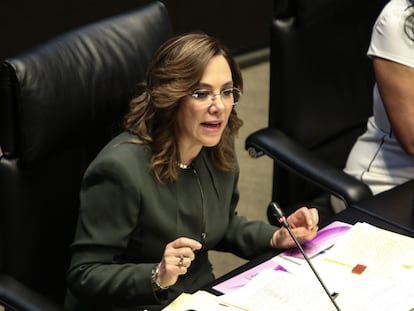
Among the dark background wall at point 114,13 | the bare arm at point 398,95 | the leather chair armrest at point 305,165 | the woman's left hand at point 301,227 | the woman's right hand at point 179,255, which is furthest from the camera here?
the dark background wall at point 114,13

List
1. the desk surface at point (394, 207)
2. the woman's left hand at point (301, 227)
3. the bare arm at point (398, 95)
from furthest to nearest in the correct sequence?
the bare arm at point (398, 95) < the desk surface at point (394, 207) < the woman's left hand at point (301, 227)

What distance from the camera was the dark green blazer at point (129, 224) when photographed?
5.77ft

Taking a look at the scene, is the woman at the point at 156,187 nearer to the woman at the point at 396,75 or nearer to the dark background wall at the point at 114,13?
the woman at the point at 396,75

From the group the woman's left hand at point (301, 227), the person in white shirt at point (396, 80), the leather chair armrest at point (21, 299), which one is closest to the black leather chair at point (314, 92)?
the person in white shirt at point (396, 80)

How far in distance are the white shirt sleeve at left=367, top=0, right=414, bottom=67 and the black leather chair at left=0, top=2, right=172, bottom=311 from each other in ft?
2.03

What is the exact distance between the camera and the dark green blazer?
1.76 m

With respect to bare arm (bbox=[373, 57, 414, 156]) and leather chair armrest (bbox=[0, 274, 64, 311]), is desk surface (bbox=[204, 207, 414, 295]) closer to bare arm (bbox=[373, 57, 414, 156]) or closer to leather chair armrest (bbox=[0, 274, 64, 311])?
bare arm (bbox=[373, 57, 414, 156])

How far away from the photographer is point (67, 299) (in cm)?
Answer: 189

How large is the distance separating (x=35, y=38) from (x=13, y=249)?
84.3 inches

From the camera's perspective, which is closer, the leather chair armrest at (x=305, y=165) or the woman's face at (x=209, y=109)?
the woman's face at (x=209, y=109)

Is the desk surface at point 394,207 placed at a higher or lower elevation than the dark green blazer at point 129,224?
lower

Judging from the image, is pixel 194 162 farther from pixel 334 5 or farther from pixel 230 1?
pixel 230 1

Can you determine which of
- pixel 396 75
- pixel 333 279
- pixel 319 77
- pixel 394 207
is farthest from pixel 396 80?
pixel 333 279

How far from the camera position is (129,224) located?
1.81 m
